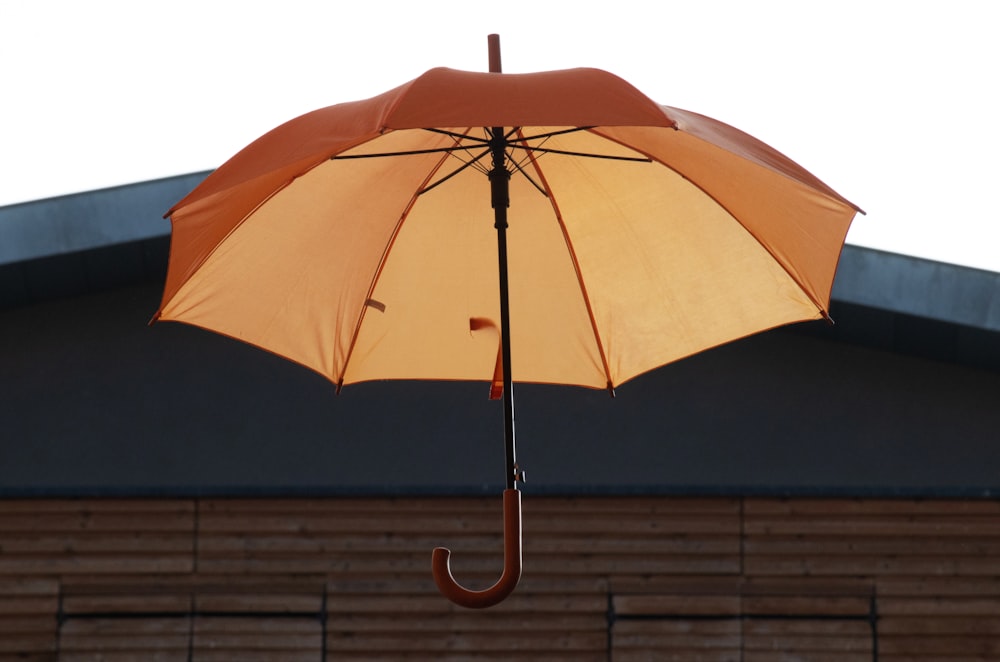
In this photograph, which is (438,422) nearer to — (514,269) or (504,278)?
(514,269)

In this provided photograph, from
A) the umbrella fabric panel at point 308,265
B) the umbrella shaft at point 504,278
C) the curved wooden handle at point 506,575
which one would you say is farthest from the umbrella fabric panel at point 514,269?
the curved wooden handle at point 506,575

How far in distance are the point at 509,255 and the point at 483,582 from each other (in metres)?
5.64

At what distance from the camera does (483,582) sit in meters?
8.78

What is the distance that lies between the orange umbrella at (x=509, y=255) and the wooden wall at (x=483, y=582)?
218 inches

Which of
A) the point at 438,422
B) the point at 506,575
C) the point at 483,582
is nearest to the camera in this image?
the point at 506,575

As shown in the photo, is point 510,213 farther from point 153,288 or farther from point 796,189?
point 153,288

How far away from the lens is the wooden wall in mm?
8750

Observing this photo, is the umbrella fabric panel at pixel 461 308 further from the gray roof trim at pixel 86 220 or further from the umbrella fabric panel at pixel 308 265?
the gray roof trim at pixel 86 220

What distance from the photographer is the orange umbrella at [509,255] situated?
10.3 feet

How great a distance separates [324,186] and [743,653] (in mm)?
6261

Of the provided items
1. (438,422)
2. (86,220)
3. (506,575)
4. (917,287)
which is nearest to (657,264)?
(506,575)

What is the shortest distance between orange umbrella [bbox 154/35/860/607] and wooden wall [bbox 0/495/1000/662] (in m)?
5.54

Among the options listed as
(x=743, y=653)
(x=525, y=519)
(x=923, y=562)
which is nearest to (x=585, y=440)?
(x=525, y=519)

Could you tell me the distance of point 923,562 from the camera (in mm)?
8875
